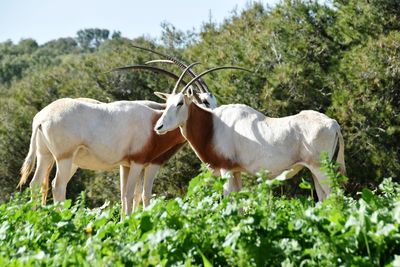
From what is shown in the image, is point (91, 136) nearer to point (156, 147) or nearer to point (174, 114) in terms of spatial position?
point (156, 147)

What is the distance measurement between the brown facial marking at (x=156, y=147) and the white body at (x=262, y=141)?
1.10 metres

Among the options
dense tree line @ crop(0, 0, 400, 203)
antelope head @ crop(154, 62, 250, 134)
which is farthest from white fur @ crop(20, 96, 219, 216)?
dense tree line @ crop(0, 0, 400, 203)

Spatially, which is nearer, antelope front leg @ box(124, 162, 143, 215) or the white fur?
the white fur

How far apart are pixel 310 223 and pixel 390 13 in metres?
14.0

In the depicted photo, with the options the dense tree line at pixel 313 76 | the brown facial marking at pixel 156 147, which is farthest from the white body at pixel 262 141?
the dense tree line at pixel 313 76

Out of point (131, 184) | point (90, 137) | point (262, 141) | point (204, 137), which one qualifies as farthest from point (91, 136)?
point (262, 141)

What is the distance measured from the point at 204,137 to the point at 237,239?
228 inches

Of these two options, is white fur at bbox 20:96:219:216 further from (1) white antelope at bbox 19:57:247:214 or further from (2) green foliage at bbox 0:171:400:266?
(2) green foliage at bbox 0:171:400:266

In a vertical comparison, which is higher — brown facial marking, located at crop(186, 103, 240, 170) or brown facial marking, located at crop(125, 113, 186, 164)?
brown facial marking, located at crop(186, 103, 240, 170)

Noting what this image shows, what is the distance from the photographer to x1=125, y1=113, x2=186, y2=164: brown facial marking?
11.3 m

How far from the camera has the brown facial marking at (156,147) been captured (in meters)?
11.3

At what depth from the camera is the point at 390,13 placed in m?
17.8

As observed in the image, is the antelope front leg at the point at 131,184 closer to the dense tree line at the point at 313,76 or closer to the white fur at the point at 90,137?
the white fur at the point at 90,137

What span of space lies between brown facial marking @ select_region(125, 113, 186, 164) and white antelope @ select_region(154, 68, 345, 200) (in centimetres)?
112
